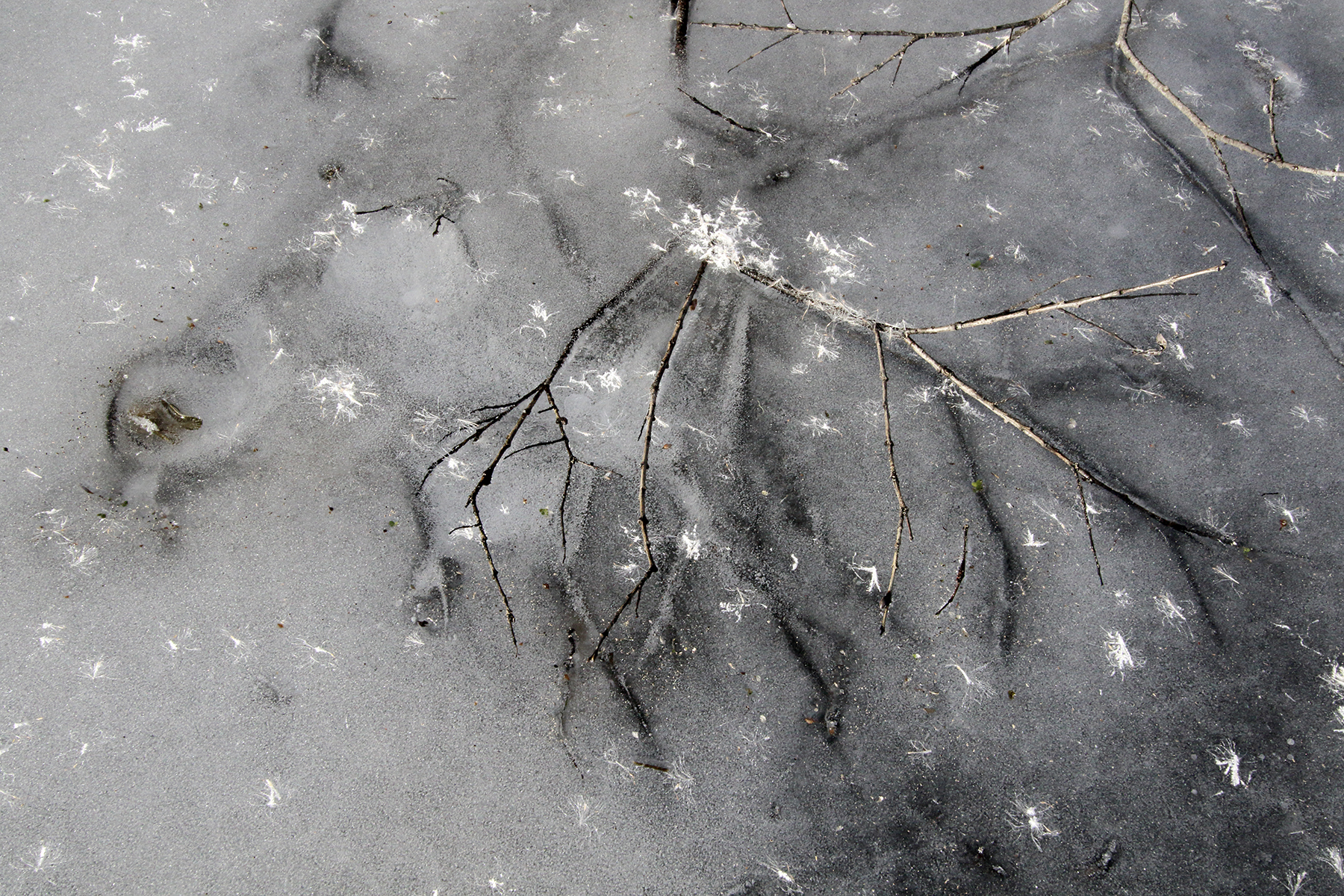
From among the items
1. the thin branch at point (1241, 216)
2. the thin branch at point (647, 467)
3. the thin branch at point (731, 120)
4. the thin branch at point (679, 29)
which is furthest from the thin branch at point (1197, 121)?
the thin branch at point (679, 29)

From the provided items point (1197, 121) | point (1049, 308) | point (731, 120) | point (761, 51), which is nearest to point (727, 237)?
point (731, 120)

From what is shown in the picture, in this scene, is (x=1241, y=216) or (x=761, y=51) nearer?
(x=1241, y=216)

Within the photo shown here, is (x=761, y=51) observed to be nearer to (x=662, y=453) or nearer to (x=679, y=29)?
(x=679, y=29)

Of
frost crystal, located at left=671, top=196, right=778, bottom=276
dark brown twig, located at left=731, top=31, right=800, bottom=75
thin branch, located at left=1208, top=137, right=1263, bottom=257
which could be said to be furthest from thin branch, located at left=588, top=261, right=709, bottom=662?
thin branch, located at left=1208, top=137, right=1263, bottom=257

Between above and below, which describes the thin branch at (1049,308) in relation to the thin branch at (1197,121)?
below

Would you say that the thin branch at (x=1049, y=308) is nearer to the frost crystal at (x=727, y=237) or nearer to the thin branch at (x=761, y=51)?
the frost crystal at (x=727, y=237)

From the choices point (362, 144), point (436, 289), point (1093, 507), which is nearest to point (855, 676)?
point (1093, 507)

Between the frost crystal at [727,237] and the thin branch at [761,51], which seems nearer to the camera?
the frost crystal at [727,237]

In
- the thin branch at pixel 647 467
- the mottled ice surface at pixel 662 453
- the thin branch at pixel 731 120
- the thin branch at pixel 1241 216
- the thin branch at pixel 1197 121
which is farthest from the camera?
the thin branch at pixel 731 120

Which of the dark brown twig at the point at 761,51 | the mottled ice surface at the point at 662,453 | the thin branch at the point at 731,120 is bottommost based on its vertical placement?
the mottled ice surface at the point at 662,453

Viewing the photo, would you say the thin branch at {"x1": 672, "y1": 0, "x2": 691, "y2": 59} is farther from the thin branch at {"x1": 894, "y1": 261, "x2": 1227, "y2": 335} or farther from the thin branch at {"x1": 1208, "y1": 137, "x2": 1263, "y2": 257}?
the thin branch at {"x1": 1208, "y1": 137, "x2": 1263, "y2": 257}
